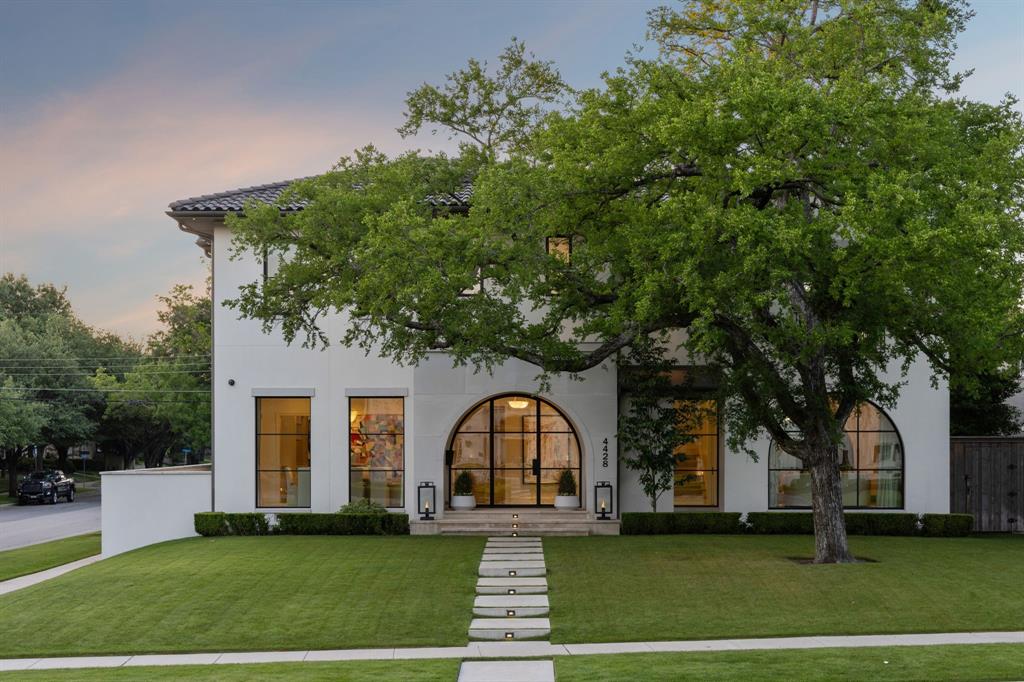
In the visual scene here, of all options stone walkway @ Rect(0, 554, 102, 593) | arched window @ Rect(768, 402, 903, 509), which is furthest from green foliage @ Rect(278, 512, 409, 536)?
arched window @ Rect(768, 402, 903, 509)

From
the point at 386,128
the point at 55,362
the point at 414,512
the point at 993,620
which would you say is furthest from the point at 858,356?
the point at 55,362

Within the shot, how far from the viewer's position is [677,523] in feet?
73.9

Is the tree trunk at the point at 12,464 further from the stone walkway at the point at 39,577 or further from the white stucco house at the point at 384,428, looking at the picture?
the white stucco house at the point at 384,428

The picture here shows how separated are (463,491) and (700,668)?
13236 millimetres

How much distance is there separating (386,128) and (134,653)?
760 inches

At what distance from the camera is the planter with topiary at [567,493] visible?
78.7 ft

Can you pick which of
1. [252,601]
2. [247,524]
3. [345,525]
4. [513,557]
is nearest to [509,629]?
[252,601]

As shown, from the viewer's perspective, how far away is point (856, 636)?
12961 millimetres

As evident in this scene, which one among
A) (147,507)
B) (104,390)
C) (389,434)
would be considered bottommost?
(147,507)

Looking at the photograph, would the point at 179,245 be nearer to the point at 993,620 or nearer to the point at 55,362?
the point at 55,362

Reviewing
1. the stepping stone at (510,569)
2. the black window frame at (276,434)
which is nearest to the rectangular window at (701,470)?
the stepping stone at (510,569)

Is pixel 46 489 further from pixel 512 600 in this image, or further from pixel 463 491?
pixel 512 600

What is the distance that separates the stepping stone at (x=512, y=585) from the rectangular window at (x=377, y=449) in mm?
7085

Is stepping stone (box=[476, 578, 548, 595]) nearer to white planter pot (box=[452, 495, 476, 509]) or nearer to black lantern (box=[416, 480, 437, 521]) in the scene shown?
black lantern (box=[416, 480, 437, 521])
